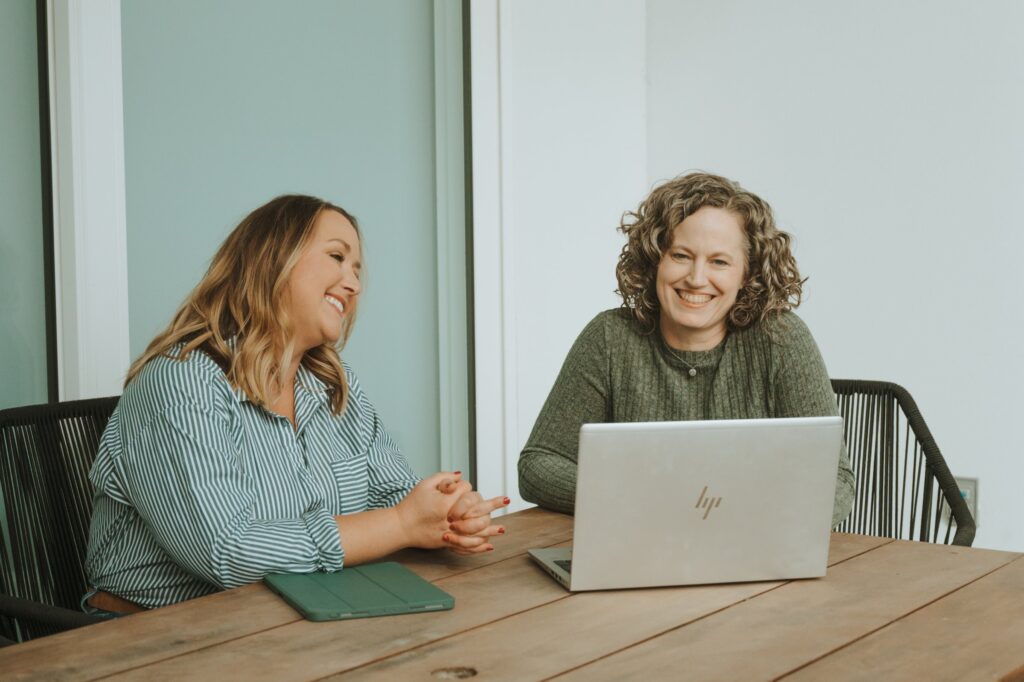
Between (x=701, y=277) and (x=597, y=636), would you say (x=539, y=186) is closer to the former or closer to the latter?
(x=701, y=277)

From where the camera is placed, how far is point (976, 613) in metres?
1.26

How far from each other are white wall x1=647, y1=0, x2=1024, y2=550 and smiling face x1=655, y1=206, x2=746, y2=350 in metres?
1.25

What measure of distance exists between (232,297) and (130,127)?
95 centimetres

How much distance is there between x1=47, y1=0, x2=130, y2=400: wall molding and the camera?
227cm

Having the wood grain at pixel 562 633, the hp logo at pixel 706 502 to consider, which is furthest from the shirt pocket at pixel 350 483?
the hp logo at pixel 706 502

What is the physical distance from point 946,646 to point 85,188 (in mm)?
1933

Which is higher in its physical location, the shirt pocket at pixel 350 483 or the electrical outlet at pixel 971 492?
the shirt pocket at pixel 350 483

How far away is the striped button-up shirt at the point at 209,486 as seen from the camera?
1408 millimetres

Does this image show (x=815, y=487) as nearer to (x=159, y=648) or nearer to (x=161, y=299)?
(x=159, y=648)

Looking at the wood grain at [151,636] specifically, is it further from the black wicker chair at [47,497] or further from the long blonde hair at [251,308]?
the black wicker chair at [47,497]

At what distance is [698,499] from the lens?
1.32 metres

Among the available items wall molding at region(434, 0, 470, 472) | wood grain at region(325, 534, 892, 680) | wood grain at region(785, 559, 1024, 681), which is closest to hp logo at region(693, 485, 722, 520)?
wood grain at region(325, 534, 892, 680)

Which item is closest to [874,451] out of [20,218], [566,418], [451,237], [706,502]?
[566,418]

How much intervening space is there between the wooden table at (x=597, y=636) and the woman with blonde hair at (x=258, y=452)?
4.0 inches
